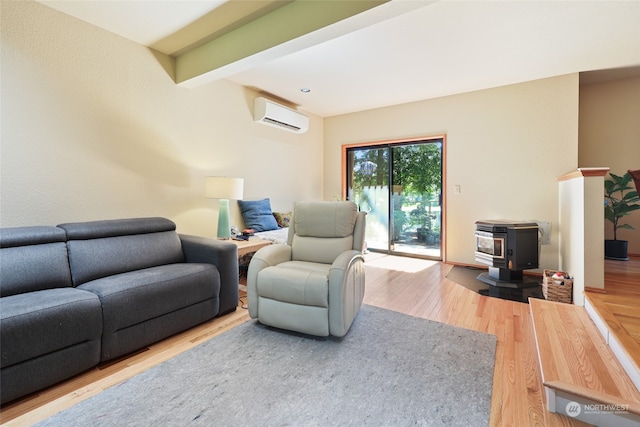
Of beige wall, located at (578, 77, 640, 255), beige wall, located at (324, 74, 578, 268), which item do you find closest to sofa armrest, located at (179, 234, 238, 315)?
beige wall, located at (324, 74, 578, 268)

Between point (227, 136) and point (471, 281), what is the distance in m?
3.55

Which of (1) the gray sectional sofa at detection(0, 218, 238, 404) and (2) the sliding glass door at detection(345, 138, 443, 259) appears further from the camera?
(2) the sliding glass door at detection(345, 138, 443, 259)

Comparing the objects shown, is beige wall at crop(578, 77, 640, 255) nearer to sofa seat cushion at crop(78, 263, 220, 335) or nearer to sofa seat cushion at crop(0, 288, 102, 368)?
sofa seat cushion at crop(78, 263, 220, 335)

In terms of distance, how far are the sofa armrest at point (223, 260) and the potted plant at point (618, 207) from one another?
4571 millimetres

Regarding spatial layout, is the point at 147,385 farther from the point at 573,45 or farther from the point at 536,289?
the point at 573,45

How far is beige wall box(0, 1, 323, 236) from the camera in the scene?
2.05 meters

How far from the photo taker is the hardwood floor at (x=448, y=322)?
1352 mm

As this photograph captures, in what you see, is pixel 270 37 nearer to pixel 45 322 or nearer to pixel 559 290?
pixel 45 322

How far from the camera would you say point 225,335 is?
207cm

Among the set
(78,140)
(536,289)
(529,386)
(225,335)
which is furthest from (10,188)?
(536,289)

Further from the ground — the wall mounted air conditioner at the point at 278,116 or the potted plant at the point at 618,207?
the wall mounted air conditioner at the point at 278,116

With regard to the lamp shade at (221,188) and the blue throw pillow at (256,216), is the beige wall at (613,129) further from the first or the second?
the lamp shade at (221,188)

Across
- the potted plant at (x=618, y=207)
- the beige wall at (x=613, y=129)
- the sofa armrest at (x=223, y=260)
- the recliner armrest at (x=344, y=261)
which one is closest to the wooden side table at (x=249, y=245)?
the sofa armrest at (x=223, y=260)

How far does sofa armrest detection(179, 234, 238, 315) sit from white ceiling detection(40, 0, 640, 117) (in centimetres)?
169
